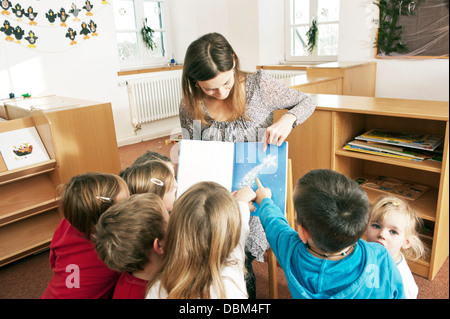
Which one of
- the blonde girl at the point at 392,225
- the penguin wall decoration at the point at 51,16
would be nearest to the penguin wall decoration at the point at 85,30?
the penguin wall decoration at the point at 51,16

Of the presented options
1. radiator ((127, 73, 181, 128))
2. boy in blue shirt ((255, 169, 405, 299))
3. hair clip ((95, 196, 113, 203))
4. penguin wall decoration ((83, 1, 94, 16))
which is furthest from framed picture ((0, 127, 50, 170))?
radiator ((127, 73, 181, 128))

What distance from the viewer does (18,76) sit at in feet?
12.7

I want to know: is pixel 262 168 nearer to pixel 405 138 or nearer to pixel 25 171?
pixel 405 138

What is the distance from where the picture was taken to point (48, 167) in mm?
2350

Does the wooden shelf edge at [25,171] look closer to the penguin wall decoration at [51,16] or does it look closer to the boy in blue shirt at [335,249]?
the boy in blue shirt at [335,249]

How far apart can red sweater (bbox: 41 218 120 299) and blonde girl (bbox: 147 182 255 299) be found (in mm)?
445

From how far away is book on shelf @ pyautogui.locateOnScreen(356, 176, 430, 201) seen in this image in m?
2.06

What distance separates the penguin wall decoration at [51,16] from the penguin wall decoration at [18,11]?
9.8 inches

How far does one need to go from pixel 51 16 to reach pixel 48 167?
7.91ft

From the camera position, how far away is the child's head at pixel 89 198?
1.26m
